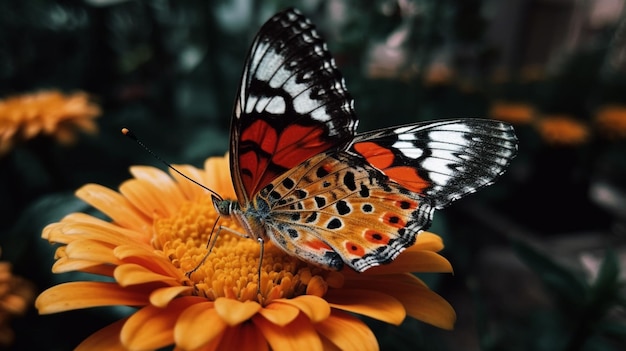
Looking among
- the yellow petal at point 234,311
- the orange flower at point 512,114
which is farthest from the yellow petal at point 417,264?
the orange flower at point 512,114

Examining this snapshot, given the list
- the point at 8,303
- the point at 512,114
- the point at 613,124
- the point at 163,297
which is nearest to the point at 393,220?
the point at 163,297

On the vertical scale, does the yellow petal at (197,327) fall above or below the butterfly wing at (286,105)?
below

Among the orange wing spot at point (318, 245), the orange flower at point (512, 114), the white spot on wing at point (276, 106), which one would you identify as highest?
the white spot on wing at point (276, 106)

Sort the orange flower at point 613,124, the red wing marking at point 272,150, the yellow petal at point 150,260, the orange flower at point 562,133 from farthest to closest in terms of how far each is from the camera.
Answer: the orange flower at point 613,124
the orange flower at point 562,133
the red wing marking at point 272,150
the yellow petal at point 150,260

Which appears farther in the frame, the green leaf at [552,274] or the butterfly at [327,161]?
the green leaf at [552,274]

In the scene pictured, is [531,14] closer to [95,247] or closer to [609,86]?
[609,86]

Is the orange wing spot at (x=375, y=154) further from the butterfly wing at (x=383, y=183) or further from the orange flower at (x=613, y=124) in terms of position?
the orange flower at (x=613, y=124)

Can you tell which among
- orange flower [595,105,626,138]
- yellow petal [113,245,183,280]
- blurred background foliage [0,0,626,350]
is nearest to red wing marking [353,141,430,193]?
blurred background foliage [0,0,626,350]

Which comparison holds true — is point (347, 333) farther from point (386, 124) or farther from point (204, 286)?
point (386, 124)

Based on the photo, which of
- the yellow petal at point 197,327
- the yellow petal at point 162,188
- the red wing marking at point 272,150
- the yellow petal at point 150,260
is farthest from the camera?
the yellow petal at point 162,188
